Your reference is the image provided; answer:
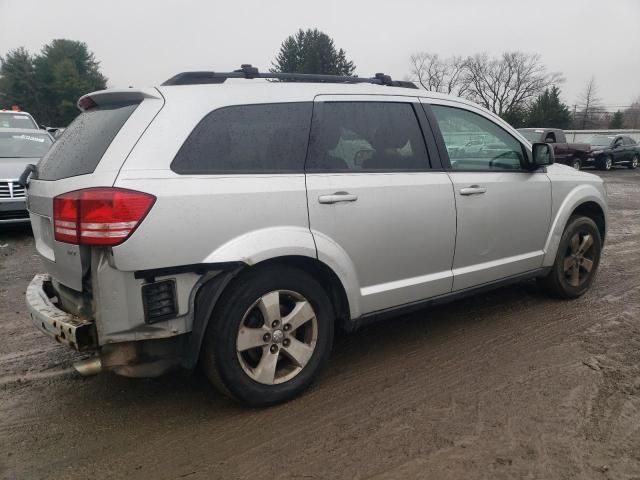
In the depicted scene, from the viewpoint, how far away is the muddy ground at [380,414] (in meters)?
2.48

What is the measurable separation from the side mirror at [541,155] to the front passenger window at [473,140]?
0.30 ft

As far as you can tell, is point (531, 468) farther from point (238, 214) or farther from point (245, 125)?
point (245, 125)

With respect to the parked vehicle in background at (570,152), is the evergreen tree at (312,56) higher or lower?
higher

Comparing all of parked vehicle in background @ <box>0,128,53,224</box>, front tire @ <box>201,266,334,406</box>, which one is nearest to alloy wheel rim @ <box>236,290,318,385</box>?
front tire @ <box>201,266,334,406</box>

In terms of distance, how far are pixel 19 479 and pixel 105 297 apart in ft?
3.03

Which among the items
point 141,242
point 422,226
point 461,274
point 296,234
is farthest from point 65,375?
point 461,274

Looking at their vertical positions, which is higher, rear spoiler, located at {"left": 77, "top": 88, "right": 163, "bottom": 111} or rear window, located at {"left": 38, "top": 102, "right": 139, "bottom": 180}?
rear spoiler, located at {"left": 77, "top": 88, "right": 163, "bottom": 111}

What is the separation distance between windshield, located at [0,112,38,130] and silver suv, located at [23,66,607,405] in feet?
30.9

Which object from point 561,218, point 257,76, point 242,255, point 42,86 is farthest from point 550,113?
point 42,86

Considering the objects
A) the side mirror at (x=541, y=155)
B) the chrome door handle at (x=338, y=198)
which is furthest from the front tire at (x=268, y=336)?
the side mirror at (x=541, y=155)

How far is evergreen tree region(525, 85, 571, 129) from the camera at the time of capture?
4915cm

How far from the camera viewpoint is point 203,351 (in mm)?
2787

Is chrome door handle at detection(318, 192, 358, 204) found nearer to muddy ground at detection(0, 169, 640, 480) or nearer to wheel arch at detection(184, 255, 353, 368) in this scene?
wheel arch at detection(184, 255, 353, 368)

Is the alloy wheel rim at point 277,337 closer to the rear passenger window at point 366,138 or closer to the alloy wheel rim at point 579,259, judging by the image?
the rear passenger window at point 366,138
